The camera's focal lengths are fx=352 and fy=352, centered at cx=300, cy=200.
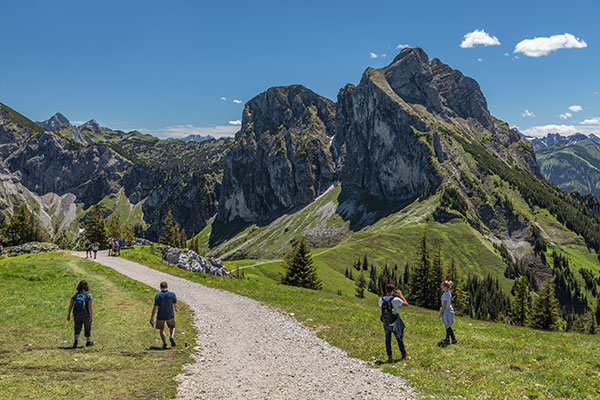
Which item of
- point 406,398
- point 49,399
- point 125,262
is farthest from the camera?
point 125,262

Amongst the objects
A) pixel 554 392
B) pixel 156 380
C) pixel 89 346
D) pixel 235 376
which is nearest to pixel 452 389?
pixel 554 392

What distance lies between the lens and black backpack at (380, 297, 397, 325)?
18.4 meters

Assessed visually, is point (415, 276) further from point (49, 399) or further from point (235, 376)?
point (49, 399)

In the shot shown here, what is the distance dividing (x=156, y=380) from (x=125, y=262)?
47.1m

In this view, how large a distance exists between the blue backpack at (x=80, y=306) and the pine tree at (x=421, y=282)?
61560 mm

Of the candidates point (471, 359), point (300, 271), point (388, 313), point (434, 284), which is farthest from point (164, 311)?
point (434, 284)

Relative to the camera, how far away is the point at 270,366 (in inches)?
696

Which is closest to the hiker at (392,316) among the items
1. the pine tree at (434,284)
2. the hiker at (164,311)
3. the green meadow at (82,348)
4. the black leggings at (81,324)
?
the green meadow at (82,348)

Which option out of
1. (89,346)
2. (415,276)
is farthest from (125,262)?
(415,276)

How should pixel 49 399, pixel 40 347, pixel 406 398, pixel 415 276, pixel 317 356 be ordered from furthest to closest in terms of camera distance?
pixel 415 276 < pixel 317 356 < pixel 40 347 < pixel 406 398 < pixel 49 399

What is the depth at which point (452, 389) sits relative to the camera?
1464 cm

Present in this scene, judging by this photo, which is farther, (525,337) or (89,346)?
(525,337)

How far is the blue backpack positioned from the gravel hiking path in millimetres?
6451

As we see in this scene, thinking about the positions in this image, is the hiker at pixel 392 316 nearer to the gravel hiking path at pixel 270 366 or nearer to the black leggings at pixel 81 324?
the gravel hiking path at pixel 270 366
